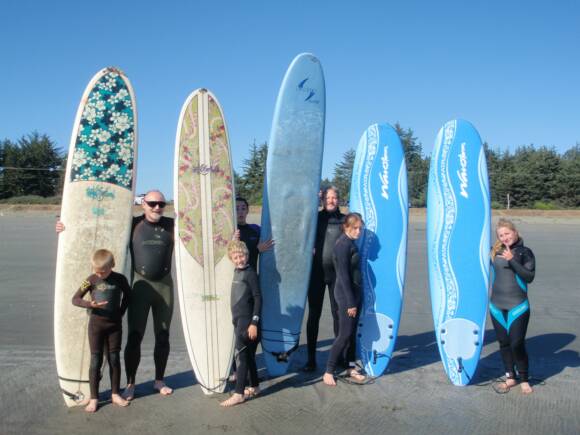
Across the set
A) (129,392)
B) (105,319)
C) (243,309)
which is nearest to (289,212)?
Result: (243,309)

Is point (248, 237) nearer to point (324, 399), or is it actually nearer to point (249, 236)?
point (249, 236)

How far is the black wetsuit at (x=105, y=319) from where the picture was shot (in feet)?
10.5

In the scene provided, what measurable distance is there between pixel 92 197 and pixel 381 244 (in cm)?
233

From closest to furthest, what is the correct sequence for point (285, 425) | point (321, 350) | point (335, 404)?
point (285, 425) < point (335, 404) < point (321, 350)

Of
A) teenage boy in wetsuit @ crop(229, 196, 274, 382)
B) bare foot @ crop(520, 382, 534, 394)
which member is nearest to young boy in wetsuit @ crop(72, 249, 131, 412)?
teenage boy in wetsuit @ crop(229, 196, 274, 382)

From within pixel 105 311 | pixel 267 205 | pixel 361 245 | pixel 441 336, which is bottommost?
pixel 441 336

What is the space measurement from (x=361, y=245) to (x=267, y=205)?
0.86 meters

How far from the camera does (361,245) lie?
413 centimetres

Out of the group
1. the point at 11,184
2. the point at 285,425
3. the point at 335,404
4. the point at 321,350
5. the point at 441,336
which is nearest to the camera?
the point at 285,425

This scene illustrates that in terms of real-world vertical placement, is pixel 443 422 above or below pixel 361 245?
below

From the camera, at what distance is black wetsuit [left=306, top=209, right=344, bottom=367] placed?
3.87 meters

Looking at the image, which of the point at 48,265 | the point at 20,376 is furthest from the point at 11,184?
the point at 20,376

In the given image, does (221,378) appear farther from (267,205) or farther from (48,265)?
(48,265)

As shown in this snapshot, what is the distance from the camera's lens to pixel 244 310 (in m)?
3.38
